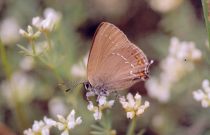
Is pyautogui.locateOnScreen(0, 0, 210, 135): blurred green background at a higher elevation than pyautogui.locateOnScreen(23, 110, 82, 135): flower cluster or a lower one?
higher

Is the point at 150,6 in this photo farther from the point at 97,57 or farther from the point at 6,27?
the point at 97,57

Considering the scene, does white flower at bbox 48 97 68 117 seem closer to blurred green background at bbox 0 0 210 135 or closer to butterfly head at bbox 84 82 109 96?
blurred green background at bbox 0 0 210 135

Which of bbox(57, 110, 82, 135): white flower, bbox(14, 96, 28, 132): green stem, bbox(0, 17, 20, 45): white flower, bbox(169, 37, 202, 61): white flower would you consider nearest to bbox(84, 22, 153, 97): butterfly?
bbox(57, 110, 82, 135): white flower

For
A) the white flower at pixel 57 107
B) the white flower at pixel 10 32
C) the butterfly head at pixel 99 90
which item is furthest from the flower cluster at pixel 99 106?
the white flower at pixel 10 32

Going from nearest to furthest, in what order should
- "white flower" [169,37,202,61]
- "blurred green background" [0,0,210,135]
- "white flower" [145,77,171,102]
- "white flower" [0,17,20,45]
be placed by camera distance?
"white flower" [169,37,202,61]
"blurred green background" [0,0,210,135]
"white flower" [145,77,171,102]
"white flower" [0,17,20,45]

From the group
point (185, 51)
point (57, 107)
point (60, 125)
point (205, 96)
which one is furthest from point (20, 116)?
point (205, 96)

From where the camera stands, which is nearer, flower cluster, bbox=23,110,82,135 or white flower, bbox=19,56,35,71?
flower cluster, bbox=23,110,82,135
